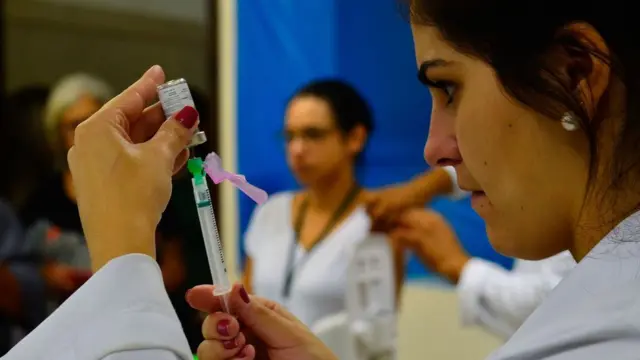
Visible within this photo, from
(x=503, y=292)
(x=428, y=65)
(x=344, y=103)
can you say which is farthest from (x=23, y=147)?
(x=428, y=65)

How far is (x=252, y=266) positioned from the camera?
6.71 feet

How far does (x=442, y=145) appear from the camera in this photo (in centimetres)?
60

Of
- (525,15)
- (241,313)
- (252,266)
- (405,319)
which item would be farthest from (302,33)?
(525,15)

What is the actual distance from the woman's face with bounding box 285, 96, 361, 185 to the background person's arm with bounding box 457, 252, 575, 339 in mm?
488

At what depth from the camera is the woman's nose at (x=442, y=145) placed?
593 millimetres

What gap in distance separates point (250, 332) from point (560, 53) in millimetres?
418

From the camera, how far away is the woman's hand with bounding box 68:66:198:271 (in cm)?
57

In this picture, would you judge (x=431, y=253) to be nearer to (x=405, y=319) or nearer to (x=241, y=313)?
(x=405, y=319)

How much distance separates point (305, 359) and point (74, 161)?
0.30 metres

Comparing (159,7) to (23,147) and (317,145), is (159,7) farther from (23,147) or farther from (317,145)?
(317,145)

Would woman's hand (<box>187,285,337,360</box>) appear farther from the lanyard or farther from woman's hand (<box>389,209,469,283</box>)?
the lanyard

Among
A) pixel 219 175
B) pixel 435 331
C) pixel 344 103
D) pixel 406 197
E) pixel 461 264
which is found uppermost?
pixel 219 175

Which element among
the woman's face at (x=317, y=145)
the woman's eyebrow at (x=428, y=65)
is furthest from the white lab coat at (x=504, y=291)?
the woman's eyebrow at (x=428, y=65)

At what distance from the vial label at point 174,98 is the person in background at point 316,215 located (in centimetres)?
114
